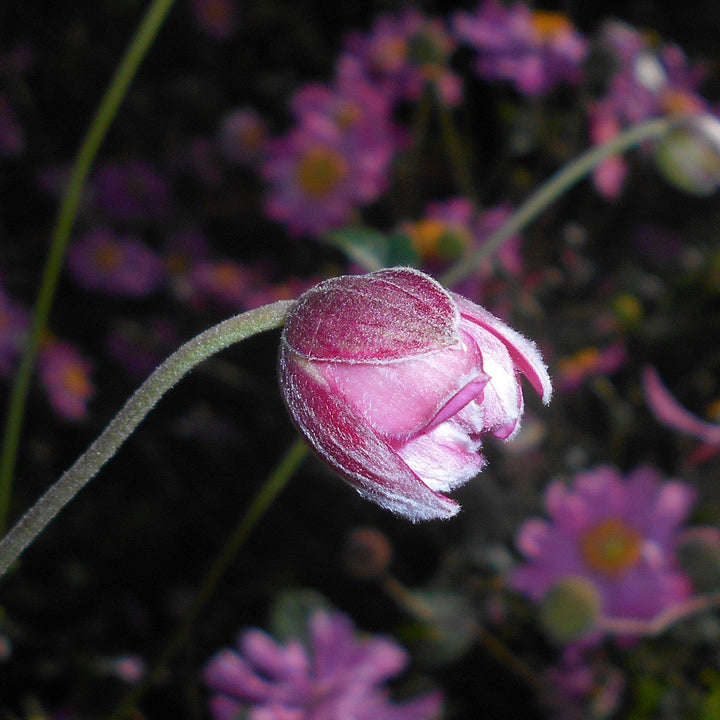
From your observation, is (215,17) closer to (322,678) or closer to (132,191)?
(132,191)

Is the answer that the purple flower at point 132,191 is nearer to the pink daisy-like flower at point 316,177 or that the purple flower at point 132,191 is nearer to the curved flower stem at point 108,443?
the pink daisy-like flower at point 316,177

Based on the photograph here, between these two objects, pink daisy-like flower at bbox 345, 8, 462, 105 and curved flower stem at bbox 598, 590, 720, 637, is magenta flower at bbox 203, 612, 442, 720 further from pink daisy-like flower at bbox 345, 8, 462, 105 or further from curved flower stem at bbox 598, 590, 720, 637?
pink daisy-like flower at bbox 345, 8, 462, 105

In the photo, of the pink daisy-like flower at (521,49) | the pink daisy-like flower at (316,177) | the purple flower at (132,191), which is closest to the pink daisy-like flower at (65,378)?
the purple flower at (132,191)

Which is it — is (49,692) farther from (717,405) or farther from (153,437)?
(717,405)

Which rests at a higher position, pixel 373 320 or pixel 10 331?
pixel 373 320

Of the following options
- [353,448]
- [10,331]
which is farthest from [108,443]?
[10,331]

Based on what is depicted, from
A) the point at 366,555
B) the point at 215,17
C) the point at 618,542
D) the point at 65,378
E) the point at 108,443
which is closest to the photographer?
the point at 108,443

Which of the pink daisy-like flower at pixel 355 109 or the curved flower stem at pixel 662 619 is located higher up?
the pink daisy-like flower at pixel 355 109

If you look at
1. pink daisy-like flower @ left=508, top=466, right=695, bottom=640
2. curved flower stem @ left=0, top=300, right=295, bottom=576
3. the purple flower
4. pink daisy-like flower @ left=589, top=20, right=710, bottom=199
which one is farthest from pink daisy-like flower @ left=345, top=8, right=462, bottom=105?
curved flower stem @ left=0, top=300, right=295, bottom=576
